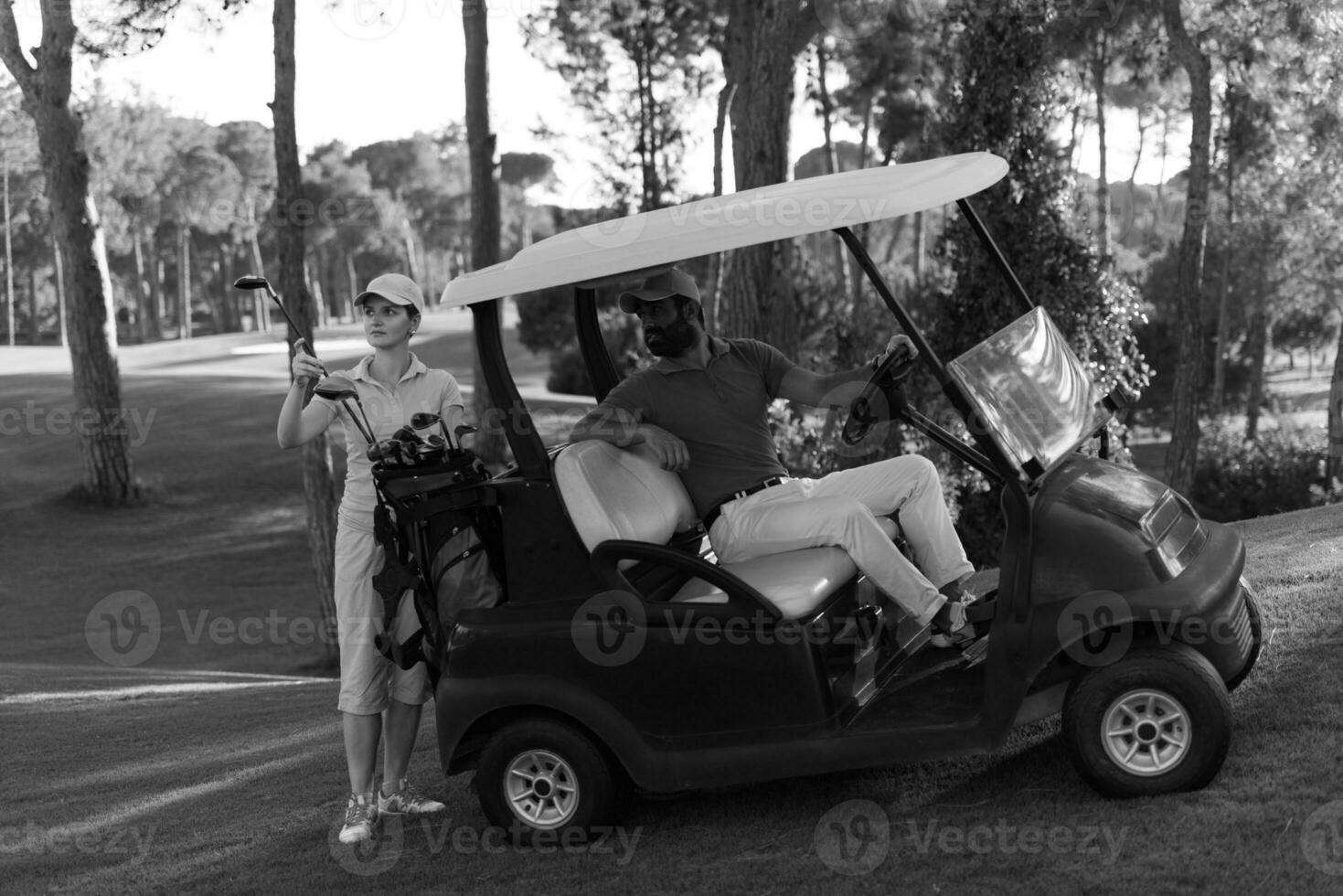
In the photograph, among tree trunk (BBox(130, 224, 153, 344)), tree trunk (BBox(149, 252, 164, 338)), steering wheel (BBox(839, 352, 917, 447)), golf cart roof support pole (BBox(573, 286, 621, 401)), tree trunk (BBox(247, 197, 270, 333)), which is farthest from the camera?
tree trunk (BBox(149, 252, 164, 338))

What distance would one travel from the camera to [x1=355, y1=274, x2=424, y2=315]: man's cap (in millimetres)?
4867

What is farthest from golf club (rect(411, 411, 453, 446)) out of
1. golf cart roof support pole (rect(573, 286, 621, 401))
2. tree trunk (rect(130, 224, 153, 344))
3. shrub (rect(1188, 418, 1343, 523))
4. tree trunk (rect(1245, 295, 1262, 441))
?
tree trunk (rect(130, 224, 153, 344))

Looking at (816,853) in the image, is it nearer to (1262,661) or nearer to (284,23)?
(1262,661)

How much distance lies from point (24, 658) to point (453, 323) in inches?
2168

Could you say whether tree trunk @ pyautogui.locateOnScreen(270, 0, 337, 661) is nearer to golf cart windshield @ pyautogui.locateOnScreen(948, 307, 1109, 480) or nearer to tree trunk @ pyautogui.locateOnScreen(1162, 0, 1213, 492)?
golf cart windshield @ pyautogui.locateOnScreen(948, 307, 1109, 480)

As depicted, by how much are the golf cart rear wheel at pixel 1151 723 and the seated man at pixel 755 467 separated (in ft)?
1.72

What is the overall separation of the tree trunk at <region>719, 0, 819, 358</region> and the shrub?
27.9ft

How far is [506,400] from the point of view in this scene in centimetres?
467

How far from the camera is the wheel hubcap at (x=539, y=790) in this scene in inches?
184

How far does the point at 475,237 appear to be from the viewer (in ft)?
60.3

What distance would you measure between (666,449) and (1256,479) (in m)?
18.8

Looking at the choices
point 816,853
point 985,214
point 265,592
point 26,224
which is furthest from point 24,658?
point 26,224

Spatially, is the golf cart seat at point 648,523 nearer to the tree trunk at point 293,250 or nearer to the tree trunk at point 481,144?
the tree trunk at point 293,250

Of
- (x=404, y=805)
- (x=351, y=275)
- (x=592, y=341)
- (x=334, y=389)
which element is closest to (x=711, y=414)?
(x=592, y=341)
